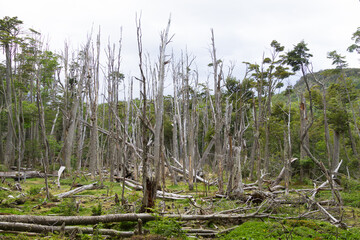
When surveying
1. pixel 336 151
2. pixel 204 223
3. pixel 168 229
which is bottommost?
pixel 204 223

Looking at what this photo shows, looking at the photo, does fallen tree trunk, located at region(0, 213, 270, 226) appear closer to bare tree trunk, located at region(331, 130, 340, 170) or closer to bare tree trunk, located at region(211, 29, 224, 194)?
bare tree trunk, located at region(211, 29, 224, 194)

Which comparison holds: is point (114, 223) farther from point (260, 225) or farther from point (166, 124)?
point (166, 124)

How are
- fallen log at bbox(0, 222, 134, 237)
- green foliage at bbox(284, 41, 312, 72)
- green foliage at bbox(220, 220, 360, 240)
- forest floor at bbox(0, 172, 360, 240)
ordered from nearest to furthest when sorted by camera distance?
fallen log at bbox(0, 222, 134, 237) → forest floor at bbox(0, 172, 360, 240) → green foliage at bbox(220, 220, 360, 240) → green foliage at bbox(284, 41, 312, 72)

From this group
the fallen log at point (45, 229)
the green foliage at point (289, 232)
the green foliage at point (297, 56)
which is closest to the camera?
the fallen log at point (45, 229)

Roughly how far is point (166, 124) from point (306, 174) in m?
14.0

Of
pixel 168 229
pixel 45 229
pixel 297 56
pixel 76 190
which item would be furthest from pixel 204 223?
→ pixel 297 56

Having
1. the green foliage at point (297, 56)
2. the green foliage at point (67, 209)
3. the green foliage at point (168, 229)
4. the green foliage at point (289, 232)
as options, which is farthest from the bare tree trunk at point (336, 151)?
the green foliage at point (67, 209)

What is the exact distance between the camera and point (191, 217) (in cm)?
533

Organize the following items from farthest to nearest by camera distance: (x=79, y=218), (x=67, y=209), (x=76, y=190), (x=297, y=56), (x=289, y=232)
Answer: (x=297, y=56) < (x=76, y=190) < (x=67, y=209) < (x=79, y=218) < (x=289, y=232)

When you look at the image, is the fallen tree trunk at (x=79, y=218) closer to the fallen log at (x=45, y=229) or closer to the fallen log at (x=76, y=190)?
the fallen log at (x=45, y=229)

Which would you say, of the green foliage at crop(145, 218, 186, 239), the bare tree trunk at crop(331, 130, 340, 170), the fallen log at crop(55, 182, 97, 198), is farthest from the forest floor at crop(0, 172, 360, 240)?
the bare tree trunk at crop(331, 130, 340, 170)

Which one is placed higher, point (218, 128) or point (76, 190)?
point (218, 128)

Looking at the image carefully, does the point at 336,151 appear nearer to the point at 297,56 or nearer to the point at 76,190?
the point at 297,56

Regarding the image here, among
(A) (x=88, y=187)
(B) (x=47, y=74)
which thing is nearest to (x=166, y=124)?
(B) (x=47, y=74)
